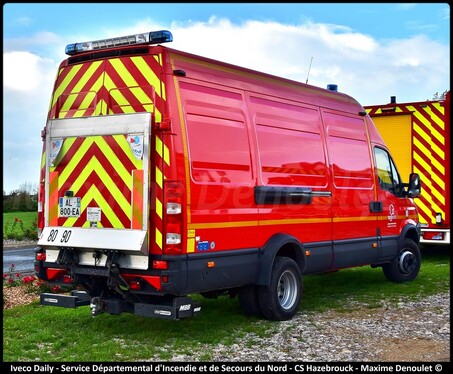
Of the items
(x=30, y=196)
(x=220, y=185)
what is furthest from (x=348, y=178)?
(x=30, y=196)

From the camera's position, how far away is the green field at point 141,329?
22.1ft

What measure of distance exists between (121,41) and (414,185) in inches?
231

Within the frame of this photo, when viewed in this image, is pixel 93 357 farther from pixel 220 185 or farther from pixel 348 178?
pixel 348 178

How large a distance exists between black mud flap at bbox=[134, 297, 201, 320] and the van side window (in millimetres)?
4942

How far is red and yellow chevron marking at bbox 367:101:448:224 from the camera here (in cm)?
1393

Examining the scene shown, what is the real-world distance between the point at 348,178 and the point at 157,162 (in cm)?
384

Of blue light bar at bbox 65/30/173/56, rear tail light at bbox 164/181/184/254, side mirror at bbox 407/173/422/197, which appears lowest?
rear tail light at bbox 164/181/184/254

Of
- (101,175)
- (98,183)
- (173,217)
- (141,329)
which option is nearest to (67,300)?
(141,329)

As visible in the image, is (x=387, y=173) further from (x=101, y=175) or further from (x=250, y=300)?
(x=101, y=175)

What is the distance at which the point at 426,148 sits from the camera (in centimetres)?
1422

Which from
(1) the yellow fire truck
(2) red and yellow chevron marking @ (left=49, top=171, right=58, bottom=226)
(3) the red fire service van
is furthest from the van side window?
(2) red and yellow chevron marking @ (left=49, top=171, right=58, bottom=226)

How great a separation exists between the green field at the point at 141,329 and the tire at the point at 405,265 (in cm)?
52

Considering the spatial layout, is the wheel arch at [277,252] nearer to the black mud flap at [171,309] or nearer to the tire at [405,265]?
the black mud flap at [171,309]

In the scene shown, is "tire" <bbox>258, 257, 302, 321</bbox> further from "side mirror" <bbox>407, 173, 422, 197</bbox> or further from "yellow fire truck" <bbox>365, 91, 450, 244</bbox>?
"yellow fire truck" <bbox>365, 91, 450, 244</bbox>
